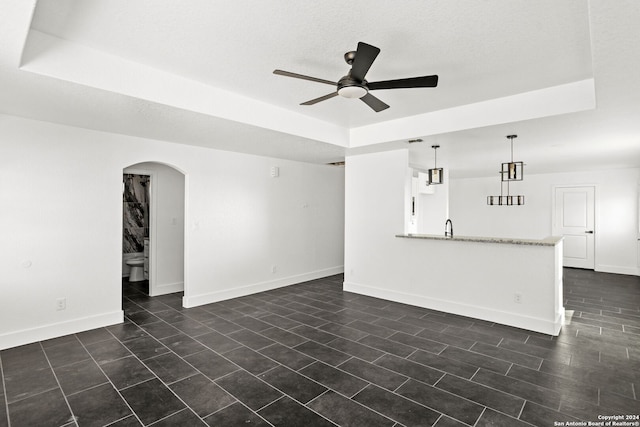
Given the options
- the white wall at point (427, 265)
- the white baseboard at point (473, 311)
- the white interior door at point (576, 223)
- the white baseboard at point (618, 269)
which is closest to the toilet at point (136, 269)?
the white wall at point (427, 265)

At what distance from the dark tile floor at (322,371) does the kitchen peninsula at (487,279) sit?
0.22 m

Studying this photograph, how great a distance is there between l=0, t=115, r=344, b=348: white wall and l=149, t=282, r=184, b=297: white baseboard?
988 mm

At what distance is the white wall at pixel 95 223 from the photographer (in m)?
3.55

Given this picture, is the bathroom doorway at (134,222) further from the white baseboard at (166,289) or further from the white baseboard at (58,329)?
the white baseboard at (58,329)

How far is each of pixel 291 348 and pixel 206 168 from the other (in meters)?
3.01

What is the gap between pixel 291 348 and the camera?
3434 millimetres

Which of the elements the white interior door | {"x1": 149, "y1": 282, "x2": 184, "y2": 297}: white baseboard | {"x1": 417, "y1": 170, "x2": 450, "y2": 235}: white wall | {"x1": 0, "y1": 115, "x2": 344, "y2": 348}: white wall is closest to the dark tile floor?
{"x1": 0, "y1": 115, "x2": 344, "y2": 348}: white wall

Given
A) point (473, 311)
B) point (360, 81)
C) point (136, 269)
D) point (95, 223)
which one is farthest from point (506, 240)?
point (136, 269)

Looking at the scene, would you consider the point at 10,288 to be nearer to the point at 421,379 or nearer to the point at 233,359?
the point at 233,359

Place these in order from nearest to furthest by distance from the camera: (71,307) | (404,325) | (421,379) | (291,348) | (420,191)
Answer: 1. (421,379)
2. (291,348)
3. (71,307)
4. (404,325)
5. (420,191)

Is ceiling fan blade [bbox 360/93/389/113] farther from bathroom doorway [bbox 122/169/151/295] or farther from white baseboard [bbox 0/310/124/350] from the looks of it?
bathroom doorway [bbox 122/169/151/295]

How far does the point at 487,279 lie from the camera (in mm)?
4410

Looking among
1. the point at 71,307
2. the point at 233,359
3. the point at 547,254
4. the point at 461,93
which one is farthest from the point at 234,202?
the point at 547,254

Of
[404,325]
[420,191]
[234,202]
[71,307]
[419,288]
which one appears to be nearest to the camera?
[71,307]
